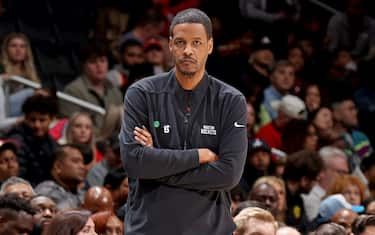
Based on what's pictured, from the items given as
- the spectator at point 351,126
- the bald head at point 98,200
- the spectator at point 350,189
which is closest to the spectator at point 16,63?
the bald head at point 98,200

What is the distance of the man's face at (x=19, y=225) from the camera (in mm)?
6461

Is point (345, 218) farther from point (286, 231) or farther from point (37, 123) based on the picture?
point (37, 123)

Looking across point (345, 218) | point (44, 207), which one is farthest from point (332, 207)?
point (44, 207)

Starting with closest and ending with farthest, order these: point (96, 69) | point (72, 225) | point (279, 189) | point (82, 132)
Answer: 1. point (72, 225)
2. point (279, 189)
3. point (82, 132)
4. point (96, 69)

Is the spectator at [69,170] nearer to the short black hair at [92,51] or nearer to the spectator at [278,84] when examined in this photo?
the short black hair at [92,51]

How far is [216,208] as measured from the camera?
489 centimetres

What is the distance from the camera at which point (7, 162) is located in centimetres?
841

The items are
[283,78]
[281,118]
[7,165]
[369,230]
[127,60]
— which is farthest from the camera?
[283,78]

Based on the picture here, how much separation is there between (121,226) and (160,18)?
524cm

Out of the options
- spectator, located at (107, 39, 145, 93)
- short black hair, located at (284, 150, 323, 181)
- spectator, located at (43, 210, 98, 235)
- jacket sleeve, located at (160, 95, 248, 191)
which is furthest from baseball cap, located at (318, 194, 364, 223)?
jacket sleeve, located at (160, 95, 248, 191)

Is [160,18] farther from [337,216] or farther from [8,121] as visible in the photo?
[337,216]

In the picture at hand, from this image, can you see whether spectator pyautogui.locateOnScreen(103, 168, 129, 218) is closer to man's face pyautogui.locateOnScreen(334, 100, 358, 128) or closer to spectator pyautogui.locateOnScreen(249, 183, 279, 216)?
Answer: spectator pyautogui.locateOnScreen(249, 183, 279, 216)

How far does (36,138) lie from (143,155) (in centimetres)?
429

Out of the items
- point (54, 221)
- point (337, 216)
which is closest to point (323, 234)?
point (337, 216)
